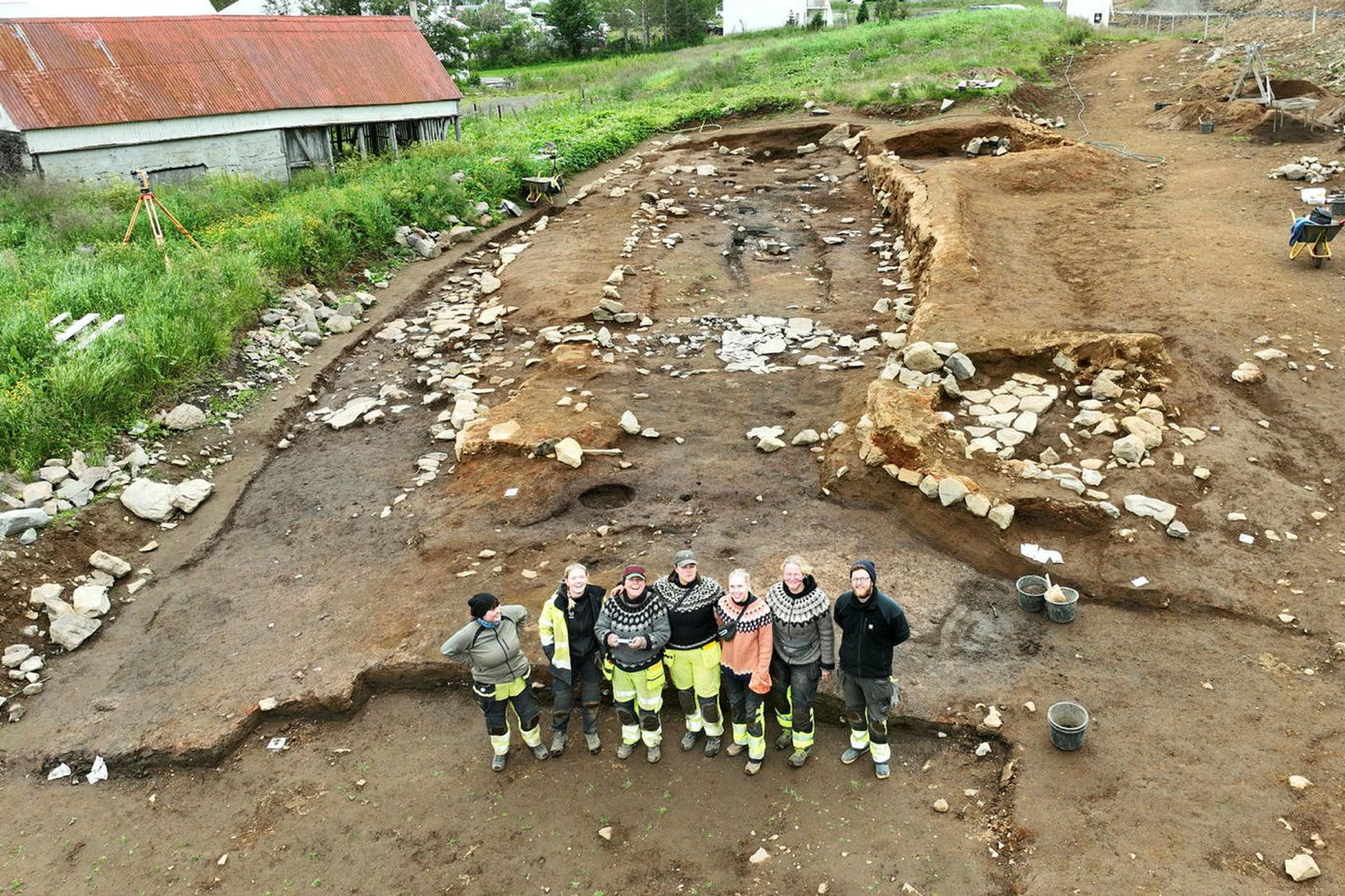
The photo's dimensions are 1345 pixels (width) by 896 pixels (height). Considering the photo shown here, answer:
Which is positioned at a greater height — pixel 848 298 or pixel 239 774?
pixel 848 298

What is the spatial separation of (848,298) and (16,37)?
59.5 feet

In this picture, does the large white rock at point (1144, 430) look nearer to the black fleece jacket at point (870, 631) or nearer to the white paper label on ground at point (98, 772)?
the black fleece jacket at point (870, 631)

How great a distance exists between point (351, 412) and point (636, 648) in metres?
7.02

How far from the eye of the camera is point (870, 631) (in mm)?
5273

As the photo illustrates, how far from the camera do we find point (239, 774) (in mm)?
6023

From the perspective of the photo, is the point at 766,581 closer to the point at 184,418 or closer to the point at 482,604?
the point at 482,604

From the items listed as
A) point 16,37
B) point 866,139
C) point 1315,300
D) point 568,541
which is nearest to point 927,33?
point 866,139

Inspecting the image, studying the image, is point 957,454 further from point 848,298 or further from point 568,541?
point 848,298

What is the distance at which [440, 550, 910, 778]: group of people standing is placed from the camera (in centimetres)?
545

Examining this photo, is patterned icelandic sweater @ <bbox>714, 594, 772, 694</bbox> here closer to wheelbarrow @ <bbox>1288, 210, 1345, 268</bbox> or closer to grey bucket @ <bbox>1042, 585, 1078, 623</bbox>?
grey bucket @ <bbox>1042, 585, 1078, 623</bbox>

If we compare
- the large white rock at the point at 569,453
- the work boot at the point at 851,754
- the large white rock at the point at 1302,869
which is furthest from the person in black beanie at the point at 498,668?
the large white rock at the point at 1302,869

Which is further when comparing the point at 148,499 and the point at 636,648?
the point at 148,499

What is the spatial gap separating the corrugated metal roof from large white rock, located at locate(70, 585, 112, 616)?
13799 mm

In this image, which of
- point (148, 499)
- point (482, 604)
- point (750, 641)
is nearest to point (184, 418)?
point (148, 499)
